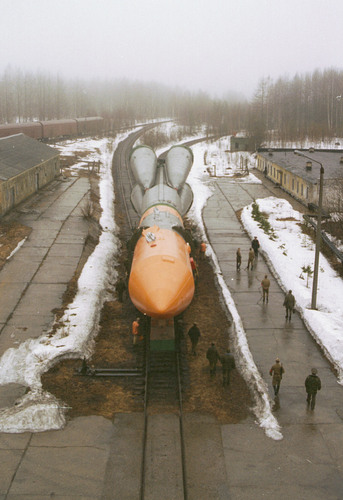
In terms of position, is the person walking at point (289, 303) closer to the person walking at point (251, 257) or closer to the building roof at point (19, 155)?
the person walking at point (251, 257)

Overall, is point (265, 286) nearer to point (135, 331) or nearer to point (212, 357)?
point (212, 357)

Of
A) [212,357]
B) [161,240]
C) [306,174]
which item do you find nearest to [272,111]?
[306,174]

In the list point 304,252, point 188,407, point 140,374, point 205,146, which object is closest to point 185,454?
point 188,407

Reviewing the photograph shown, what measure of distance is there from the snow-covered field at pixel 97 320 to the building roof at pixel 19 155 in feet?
22.9

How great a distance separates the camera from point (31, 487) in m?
9.42

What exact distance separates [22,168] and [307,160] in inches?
1123

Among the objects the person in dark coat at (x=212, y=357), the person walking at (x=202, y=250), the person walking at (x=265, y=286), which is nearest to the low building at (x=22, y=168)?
the person walking at (x=202, y=250)

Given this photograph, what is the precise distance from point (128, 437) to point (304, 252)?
713 inches

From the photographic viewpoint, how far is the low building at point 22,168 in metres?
30.4

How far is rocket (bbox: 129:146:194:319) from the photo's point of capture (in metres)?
13.1

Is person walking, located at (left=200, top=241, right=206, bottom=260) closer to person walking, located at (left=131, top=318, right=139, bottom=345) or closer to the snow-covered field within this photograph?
the snow-covered field

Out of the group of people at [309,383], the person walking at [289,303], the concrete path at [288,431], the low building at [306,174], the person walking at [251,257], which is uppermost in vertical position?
the low building at [306,174]

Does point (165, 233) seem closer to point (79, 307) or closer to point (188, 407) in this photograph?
point (79, 307)

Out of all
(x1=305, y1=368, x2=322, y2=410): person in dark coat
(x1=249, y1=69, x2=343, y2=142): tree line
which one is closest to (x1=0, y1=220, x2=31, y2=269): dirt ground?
(x1=305, y1=368, x2=322, y2=410): person in dark coat
